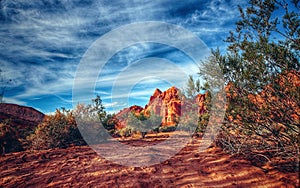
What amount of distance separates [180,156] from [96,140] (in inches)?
279

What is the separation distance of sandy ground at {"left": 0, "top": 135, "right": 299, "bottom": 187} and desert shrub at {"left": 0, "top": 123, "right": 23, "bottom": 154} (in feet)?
9.84

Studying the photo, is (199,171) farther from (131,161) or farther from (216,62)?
(216,62)

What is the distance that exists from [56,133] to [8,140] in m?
2.42

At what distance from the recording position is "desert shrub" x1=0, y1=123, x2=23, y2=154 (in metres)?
9.07

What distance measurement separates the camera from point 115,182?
4.37 metres

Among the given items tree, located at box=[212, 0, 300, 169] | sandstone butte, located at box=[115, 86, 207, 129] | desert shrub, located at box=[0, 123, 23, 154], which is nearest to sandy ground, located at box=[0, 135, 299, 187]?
tree, located at box=[212, 0, 300, 169]

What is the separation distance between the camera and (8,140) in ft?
31.0

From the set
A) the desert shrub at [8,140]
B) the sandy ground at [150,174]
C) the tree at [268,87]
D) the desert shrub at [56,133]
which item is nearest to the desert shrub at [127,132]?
the desert shrub at [56,133]

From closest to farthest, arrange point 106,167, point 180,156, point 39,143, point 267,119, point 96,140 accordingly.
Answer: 1. point 267,119
2. point 106,167
3. point 180,156
4. point 39,143
5. point 96,140

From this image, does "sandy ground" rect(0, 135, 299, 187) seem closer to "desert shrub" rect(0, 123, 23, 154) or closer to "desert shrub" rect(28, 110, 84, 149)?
"desert shrub" rect(28, 110, 84, 149)

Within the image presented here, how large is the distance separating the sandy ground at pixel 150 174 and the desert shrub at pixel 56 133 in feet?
9.18

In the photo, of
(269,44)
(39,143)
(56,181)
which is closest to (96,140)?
(39,143)

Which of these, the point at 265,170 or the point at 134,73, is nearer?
the point at 265,170

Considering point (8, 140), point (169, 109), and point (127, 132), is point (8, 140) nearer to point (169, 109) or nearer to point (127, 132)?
point (127, 132)
